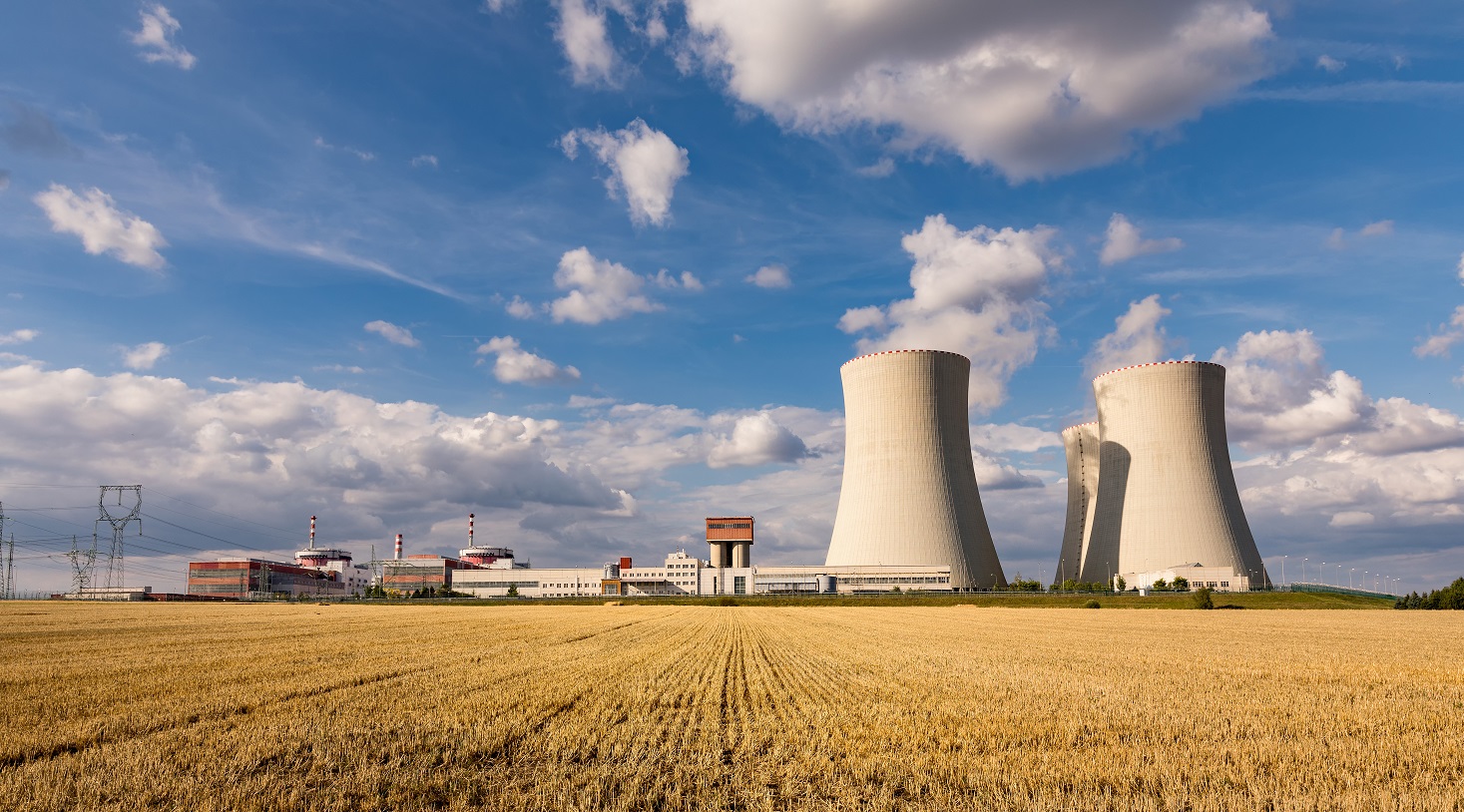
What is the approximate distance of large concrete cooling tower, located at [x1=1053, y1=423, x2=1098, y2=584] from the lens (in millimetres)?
70125

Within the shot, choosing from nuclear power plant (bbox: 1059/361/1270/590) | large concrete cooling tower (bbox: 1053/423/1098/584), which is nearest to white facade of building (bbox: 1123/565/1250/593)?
nuclear power plant (bbox: 1059/361/1270/590)

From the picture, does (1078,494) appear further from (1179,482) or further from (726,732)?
(726,732)

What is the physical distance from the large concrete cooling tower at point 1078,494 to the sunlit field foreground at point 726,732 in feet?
190

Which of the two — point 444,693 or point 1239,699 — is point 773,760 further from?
point 1239,699

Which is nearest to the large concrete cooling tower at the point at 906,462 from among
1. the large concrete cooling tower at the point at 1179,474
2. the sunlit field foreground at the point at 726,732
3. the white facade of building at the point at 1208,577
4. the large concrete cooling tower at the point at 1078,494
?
the large concrete cooling tower at the point at 1179,474

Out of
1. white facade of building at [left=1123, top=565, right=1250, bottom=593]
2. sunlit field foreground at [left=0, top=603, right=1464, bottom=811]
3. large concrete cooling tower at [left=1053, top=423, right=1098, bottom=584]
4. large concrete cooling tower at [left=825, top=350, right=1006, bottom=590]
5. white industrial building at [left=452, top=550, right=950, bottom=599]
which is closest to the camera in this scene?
sunlit field foreground at [left=0, top=603, right=1464, bottom=811]

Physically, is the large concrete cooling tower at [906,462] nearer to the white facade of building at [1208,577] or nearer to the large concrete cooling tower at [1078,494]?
the white facade of building at [1208,577]

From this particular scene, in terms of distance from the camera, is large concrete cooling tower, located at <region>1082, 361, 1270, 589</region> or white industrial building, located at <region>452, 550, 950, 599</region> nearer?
large concrete cooling tower, located at <region>1082, 361, 1270, 589</region>

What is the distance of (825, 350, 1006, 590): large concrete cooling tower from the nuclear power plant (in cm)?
1043

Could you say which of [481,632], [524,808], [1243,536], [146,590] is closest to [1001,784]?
[524,808]

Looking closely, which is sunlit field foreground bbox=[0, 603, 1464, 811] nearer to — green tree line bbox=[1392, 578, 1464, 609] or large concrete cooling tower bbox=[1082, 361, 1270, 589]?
large concrete cooling tower bbox=[1082, 361, 1270, 589]

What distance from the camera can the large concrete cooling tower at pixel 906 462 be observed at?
4934cm

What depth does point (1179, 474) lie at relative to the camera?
50.2 metres

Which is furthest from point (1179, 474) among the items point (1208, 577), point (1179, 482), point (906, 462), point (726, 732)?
point (726, 732)
